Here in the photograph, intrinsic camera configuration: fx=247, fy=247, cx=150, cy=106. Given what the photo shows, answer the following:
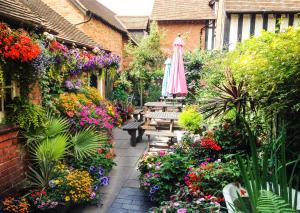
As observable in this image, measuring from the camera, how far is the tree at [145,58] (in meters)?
15.7

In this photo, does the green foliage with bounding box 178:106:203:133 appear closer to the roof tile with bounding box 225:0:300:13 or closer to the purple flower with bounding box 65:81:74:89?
the purple flower with bounding box 65:81:74:89

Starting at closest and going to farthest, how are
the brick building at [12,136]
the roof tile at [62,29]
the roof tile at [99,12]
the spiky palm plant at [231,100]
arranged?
the brick building at [12,136]
the spiky palm plant at [231,100]
the roof tile at [62,29]
the roof tile at [99,12]

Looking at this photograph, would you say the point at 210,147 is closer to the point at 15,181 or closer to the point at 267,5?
the point at 15,181

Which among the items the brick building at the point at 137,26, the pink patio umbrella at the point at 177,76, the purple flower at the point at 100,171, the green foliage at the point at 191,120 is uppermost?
the brick building at the point at 137,26

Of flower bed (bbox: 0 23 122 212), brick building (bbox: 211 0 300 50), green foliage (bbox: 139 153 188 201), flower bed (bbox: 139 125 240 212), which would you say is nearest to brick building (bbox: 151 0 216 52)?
brick building (bbox: 211 0 300 50)

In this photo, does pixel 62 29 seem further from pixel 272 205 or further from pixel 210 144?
pixel 272 205

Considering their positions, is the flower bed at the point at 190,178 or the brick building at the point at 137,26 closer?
the flower bed at the point at 190,178

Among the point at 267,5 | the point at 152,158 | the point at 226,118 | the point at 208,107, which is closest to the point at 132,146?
the point at 152,158

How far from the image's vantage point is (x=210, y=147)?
5.27 meters

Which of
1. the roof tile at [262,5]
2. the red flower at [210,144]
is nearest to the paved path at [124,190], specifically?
the red flower at [210,144]

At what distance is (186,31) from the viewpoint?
17.8 m

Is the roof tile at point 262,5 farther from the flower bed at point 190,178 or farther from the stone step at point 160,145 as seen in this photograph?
the flower bed at point 190,178

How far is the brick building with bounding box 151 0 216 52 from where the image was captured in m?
17.3

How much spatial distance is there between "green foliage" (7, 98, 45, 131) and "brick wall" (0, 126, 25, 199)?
0.52 ft
